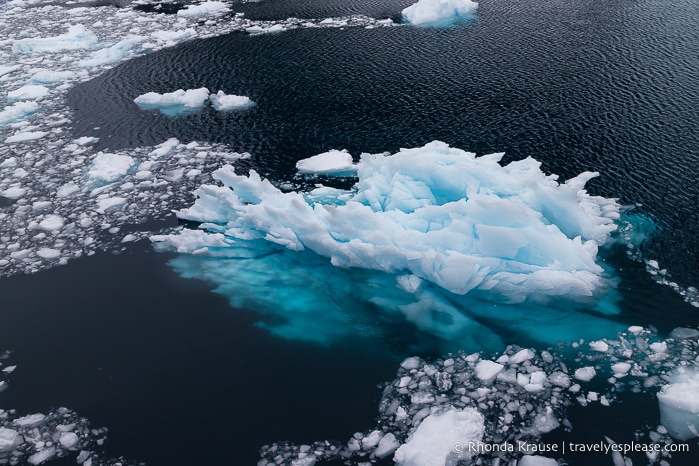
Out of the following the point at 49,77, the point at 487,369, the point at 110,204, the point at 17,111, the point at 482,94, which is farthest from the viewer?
the point at 49,77

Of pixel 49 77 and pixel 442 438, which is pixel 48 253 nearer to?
pixel 442 438

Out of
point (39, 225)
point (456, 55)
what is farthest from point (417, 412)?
point (456, 55)

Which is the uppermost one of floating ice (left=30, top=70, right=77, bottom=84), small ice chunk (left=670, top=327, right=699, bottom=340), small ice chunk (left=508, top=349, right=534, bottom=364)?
floating ice (left=30, top=70, right=77, bottom=84)

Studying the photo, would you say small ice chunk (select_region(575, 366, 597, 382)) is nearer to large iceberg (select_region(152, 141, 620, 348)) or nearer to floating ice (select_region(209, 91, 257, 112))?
large iceberg (select_region(152, 141, 620, 348))

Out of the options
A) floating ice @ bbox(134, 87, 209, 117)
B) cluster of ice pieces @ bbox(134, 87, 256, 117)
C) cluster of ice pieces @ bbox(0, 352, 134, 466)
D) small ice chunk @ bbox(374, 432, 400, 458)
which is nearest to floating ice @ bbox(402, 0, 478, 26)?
cluster of ice pieces @ bbox(134, 87, 256, 117)

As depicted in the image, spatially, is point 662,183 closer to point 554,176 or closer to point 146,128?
point 554,176

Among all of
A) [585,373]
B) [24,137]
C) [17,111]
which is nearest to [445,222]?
[585,373]
